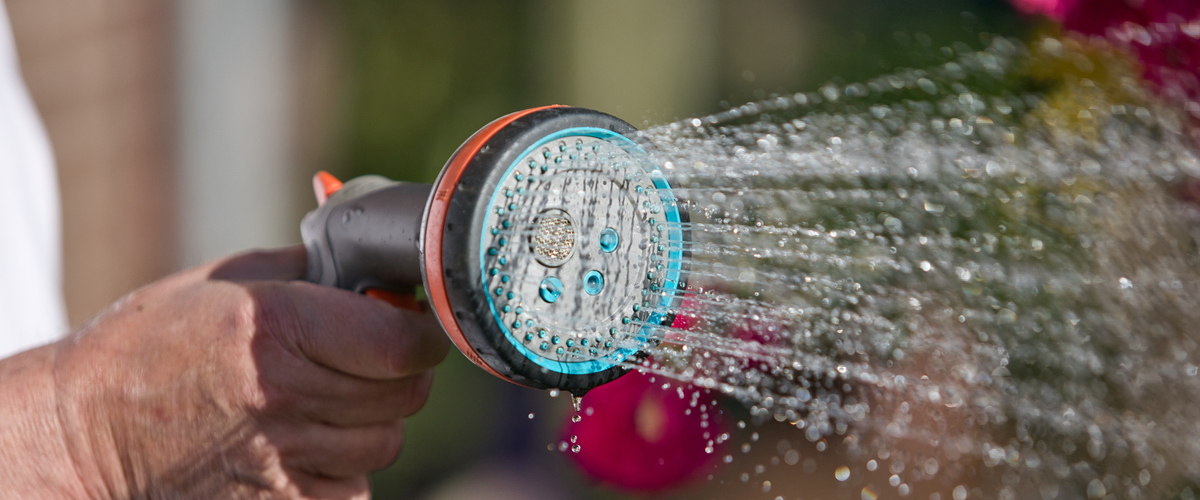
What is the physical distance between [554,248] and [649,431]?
0.36 m

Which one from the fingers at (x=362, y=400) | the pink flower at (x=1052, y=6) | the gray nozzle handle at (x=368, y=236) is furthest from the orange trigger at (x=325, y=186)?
the pink flower at (x=1052, y=6)

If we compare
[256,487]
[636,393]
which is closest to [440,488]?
[636,393]

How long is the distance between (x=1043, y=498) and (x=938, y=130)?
0.73 ft

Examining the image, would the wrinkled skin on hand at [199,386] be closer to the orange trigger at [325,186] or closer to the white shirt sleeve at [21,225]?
the orange trigger at [325,186]

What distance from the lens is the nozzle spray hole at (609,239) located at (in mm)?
290

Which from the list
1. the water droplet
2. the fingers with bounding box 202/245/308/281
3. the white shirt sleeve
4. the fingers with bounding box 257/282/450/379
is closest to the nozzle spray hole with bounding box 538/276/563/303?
the fingers with bounding box 257/282/450/379

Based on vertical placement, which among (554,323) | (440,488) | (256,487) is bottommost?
(440,488)

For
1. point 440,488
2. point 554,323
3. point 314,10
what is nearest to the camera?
point 554,323

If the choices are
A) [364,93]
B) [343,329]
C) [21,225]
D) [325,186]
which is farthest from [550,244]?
[364,93]

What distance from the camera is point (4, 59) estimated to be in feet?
1.94

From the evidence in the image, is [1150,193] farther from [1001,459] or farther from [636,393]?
[636,393]

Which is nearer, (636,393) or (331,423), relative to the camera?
(331,423)

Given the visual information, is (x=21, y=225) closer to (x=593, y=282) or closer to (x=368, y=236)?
Answer: (x=368, y=236)

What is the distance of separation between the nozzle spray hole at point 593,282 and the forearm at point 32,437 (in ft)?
0.92
